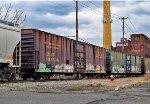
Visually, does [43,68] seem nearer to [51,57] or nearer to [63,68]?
[51,57]

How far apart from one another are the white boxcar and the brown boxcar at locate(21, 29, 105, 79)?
1.89m

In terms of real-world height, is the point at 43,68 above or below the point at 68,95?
above

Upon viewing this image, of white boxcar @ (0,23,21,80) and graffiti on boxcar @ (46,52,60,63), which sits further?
graffiti on boxcar @ (46,52,60,63)

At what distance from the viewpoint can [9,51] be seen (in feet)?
73.2

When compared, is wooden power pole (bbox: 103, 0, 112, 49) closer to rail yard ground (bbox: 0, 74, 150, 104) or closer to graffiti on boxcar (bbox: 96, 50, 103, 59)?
graffiti on boxcar (bbox: 96, 50, 103, 59)

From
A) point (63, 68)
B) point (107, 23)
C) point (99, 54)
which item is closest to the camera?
point (63, 68)

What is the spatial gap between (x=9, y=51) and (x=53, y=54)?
6.28 m

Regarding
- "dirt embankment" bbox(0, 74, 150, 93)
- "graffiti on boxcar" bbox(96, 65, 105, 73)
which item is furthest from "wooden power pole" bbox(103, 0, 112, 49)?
"dirt embankment" bbox(0, 74, 150, 93)

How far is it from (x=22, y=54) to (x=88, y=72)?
464 inches

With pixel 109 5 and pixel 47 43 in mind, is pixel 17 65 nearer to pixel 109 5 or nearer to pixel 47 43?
pixel 47 43

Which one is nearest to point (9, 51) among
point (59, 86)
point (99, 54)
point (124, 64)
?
point (59, 86)

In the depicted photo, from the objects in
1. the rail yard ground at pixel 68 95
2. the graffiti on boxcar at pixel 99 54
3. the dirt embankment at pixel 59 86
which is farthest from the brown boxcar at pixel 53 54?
the rail yard ground at pixel 68 95

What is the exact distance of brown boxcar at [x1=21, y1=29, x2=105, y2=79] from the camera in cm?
2531

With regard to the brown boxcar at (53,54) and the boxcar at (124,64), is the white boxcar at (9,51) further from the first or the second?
the boxcar at (124,64)
